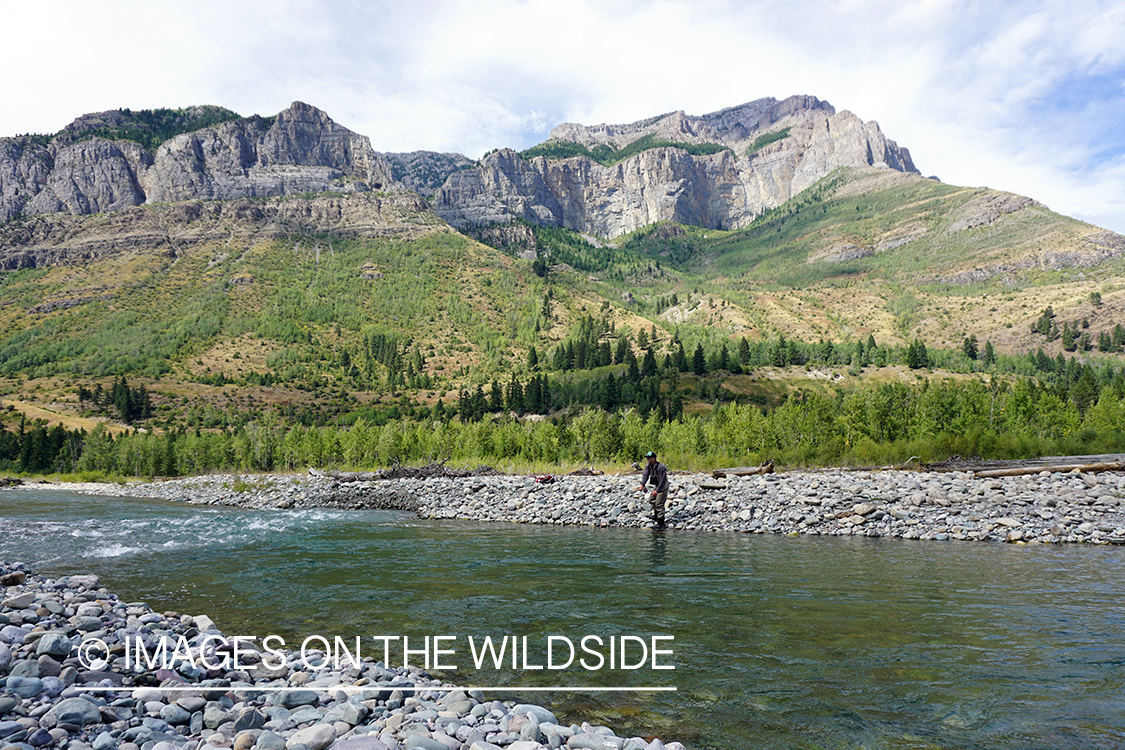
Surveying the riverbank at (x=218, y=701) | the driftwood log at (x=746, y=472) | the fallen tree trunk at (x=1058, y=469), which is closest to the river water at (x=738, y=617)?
the riverbank at (x=218, y=701)

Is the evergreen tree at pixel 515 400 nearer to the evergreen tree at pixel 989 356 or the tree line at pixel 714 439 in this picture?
the tree line at pixel 714 439

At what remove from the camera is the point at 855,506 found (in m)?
23.9

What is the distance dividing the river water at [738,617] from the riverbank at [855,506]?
6.18 ft

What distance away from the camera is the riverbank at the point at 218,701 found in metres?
5.12

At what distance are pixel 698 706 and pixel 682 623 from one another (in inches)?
132

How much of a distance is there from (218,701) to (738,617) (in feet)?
28.1

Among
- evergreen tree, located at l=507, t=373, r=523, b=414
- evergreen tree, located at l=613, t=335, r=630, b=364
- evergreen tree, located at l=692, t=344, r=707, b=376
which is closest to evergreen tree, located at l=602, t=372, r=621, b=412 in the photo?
evergreen tree, located at l=507, t=373, r=523, b=414

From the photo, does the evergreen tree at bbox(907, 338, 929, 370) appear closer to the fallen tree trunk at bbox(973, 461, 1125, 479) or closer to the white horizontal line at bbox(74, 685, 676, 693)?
the fallen tree trunk at bbox(973, 461, 1125, 479)

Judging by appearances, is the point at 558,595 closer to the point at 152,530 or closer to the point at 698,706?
the point at 698,706

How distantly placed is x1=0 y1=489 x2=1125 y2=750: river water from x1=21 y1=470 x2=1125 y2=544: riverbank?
1.88 m

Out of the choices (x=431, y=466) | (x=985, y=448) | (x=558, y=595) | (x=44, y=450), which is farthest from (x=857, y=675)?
(x=44, y=450)

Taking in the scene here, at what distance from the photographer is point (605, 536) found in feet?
75.7

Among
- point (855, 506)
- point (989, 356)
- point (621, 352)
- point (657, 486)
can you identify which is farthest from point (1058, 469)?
point (989, 356)

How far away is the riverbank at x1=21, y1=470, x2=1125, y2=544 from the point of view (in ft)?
67.2
